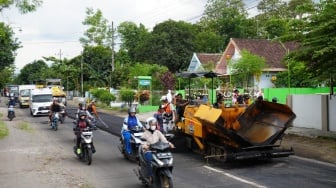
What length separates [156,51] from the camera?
61.1 meters

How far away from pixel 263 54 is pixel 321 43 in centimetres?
2997

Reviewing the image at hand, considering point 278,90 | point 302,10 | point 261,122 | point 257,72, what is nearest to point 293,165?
point 261,122

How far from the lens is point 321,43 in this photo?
14.8m

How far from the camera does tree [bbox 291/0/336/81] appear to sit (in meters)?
14.3

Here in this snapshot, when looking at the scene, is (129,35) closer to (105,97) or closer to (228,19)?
(228,19)

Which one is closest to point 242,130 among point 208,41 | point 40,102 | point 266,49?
point 40,102

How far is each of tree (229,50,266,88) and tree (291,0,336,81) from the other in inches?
853

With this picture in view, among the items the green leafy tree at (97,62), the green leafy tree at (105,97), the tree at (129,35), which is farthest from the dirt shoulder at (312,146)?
the tree at (129,35)

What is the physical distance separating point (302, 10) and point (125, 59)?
5486 centimetres

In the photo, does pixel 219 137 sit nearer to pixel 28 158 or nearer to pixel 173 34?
pixel 28 158

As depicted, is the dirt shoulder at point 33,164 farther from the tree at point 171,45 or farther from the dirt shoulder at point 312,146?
the tree at point 171,45

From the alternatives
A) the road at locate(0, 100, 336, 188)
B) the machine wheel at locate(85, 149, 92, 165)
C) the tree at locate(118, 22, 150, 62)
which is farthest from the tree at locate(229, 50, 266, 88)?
the tree at locate(118, 22, 150, 62)

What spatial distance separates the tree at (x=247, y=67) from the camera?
3800 centimetres

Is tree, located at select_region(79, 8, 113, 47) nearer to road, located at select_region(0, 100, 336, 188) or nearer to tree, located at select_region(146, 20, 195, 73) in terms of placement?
tree, located at select_region(146, 20, 195, 73)
